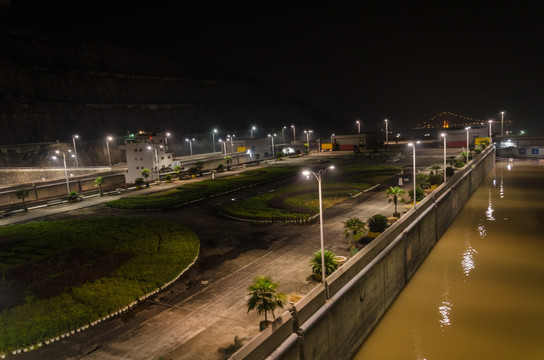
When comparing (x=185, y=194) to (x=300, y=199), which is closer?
(x=300, y=199)

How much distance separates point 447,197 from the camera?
135 ft

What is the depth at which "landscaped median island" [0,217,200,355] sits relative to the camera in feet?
63.4

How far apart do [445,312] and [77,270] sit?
24.0 m

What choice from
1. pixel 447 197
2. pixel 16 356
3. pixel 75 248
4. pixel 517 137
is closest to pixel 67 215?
pixel 75 248

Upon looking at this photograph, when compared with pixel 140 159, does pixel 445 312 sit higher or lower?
lower

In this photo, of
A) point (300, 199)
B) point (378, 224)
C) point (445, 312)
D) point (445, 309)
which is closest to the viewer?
point (445, 312)

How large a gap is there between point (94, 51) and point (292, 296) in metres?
148

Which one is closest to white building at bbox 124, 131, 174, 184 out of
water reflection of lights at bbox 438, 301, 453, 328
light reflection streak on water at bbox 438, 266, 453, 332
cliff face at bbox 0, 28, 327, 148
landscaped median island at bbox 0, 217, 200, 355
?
landscaped median island at bbox 0, 217, 200, 355

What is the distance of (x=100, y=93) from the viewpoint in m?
132

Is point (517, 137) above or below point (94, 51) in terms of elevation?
below

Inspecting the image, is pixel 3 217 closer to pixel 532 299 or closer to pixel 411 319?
pixel 411 319

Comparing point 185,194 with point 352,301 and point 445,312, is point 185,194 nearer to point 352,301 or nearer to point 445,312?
point 352,301

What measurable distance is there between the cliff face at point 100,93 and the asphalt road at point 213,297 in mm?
93125

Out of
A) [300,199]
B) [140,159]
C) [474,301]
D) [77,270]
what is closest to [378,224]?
[474,301]
